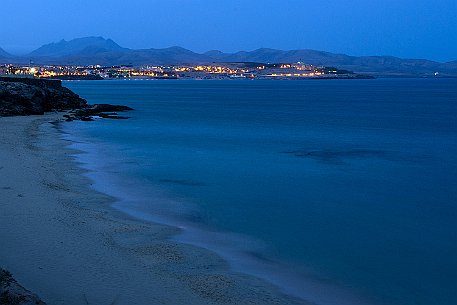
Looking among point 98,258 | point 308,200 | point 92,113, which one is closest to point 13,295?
point 98,258

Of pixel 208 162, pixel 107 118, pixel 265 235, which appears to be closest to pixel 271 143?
pixel 208 162

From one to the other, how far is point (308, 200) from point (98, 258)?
8078 mm

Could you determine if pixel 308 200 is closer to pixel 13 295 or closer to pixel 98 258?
pixel 98 258

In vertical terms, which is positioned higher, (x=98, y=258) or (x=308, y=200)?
(x=98, y=258)

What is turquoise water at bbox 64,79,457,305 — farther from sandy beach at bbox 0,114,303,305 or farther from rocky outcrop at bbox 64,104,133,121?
rocky outcrop at bbox 64,104,133,121

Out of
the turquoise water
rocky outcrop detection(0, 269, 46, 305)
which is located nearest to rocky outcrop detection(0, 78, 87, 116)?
the turquoise water

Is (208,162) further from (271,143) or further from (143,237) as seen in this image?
(143,237)

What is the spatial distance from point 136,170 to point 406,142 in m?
18.6

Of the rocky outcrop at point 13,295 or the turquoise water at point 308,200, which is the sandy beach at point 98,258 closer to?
the turquoise water at point 308,200

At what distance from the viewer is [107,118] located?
3969 centimetres

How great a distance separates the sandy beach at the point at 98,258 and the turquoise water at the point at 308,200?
0.71 meters

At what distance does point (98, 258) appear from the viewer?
8.59m

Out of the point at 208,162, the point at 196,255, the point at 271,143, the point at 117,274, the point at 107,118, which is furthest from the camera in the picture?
the point at 107,118

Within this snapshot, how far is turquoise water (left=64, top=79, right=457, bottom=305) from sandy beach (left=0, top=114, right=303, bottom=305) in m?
0.71
